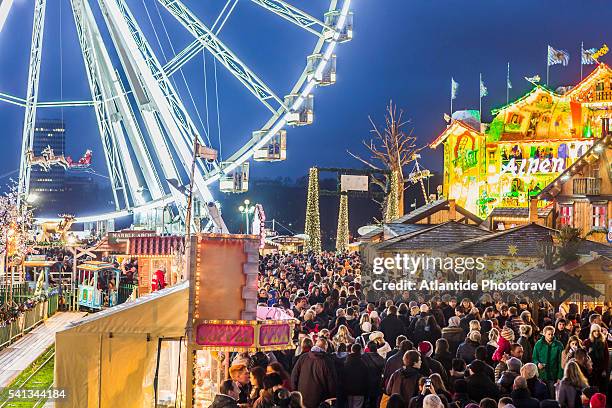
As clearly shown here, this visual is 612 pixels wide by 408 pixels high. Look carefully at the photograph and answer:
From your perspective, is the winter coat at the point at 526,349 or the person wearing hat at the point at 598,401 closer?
the person wearing hat at the point at 598,401

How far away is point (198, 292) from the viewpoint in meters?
8.45

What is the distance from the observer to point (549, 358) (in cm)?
1056

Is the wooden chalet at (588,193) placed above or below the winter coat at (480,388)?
above

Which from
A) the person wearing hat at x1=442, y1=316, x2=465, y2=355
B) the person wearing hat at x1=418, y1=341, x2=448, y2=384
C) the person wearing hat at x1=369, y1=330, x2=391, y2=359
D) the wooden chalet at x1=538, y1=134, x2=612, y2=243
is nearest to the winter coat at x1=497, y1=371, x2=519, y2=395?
the person wearing hat at x1=418, y1=341, x2=448, y2=384

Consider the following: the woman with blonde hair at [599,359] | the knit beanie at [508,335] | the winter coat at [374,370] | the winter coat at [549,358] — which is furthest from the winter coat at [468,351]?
the woman with blonde hair at [599,359]

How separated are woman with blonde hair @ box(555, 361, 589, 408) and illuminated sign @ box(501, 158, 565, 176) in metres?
35.3

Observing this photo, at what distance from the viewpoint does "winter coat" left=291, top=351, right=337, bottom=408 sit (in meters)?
9.36

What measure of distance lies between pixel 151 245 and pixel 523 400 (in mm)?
15511

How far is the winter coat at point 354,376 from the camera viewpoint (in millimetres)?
9594

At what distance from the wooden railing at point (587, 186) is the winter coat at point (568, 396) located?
24508mm

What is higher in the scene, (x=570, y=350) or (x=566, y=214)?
(x=566, y=214)

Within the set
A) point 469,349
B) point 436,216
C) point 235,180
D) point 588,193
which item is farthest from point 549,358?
point 588,193

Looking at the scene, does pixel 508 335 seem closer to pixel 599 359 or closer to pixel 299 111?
pixel 599 359

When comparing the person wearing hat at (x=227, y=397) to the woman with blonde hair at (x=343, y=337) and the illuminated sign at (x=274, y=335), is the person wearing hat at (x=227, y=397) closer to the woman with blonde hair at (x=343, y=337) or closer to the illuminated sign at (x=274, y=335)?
the illuminated sign at (x=274, y=335)
